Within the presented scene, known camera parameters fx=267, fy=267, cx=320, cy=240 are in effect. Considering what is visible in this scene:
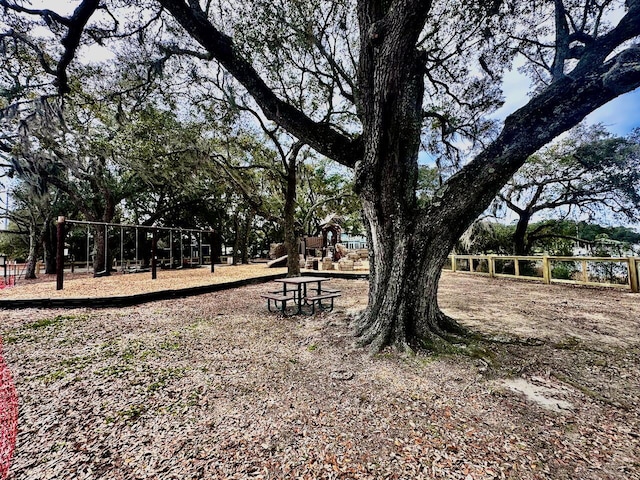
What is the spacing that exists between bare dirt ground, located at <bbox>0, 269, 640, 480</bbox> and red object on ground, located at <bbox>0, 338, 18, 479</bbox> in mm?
52

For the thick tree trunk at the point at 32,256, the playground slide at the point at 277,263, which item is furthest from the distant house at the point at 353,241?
the thick tree trunk at the point at 32,256

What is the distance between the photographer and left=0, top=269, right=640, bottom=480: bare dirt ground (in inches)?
63.1

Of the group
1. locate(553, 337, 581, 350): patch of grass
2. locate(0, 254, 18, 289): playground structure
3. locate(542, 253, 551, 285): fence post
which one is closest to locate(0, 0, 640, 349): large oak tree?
locate(553, 337, 581, 350): patch of grass

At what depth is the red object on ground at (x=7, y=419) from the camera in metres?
1.64

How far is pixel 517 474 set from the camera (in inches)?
A: 58.9

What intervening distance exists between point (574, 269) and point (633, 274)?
16.2ft

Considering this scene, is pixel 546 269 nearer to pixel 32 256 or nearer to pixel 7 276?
pixel 32 256

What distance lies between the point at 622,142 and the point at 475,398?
13.3 meters

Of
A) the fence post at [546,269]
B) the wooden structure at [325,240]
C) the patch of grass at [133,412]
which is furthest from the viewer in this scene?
the wooden structure at [325,240]

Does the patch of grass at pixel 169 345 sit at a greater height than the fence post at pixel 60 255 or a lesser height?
lesser

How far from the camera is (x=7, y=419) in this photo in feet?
6.63

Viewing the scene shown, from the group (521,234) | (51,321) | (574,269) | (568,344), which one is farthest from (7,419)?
(521,234)

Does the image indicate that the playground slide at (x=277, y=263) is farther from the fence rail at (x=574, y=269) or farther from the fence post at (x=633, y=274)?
the fence post at (x=633, y=274)

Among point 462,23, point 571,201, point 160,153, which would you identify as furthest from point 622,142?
point 160,153
